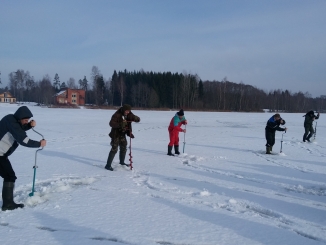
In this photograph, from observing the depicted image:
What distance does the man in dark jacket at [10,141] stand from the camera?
15.7ft

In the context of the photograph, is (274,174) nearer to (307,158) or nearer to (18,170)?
(307,158)

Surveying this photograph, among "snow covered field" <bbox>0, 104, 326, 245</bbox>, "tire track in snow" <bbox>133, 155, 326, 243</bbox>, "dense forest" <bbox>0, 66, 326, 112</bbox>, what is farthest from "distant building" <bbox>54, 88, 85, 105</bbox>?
"tire track in snow" <bbox>133, 155, 326, 243</bbox>

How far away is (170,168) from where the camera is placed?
Answer: 8602 millimetres

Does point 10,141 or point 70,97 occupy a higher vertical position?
point 70,97

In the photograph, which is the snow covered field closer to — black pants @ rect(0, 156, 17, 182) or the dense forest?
black pants @ rect(0, 156, 17, 182)

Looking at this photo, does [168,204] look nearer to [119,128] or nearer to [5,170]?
[5,170]

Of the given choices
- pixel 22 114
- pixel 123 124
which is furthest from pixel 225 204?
pixel 22 114

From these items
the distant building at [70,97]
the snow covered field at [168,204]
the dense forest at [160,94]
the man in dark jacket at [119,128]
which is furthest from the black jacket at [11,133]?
the distant building at [70,97]

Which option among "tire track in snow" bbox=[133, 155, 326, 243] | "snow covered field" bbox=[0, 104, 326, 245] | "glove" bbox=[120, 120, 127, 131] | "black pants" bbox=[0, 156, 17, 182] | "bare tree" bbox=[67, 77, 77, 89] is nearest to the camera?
"snow covered field" bbox=[0, 104, 326, 245]

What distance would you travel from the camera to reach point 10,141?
16.0 feet

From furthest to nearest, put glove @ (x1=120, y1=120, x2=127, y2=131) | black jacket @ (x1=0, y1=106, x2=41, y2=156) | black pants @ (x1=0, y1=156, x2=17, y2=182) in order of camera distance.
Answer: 1. glove @ (x1=120, y1=120, x2=127, y2=131)
2. black pants @ (x1=0, y1=156, x2=17, y2=182)
3. black jacket @ (x1=0, y1=106, x2=41, y2=156)

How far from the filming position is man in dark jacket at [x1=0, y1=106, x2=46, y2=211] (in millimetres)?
4777

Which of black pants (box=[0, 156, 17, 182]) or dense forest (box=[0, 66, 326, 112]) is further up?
dense forest (box=[0, 66, 326, 112])

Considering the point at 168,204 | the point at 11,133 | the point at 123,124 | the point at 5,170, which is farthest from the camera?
the point at 123,124
